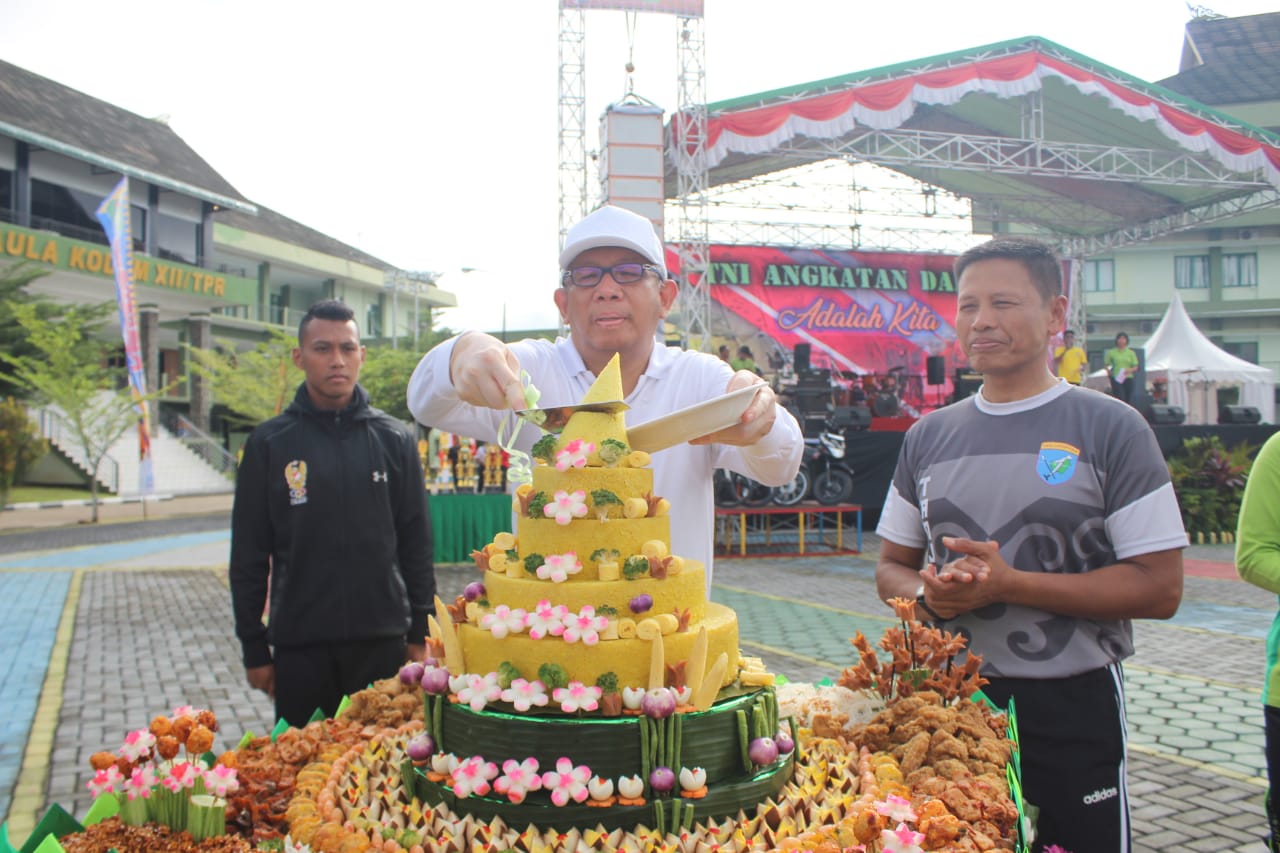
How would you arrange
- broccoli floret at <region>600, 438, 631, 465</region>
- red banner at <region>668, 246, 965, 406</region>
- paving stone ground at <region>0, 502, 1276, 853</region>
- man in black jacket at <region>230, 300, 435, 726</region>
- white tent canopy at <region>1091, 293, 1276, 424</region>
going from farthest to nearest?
red banner at <region>668, 246, 965, 406</region>, white tent canopy at <region>1091, 293, 1276, 424</region>, paving stone ground at <region>0, 502, 1276, 853</region>, man in black jacket at <region>230, 300, 435, 726</region>, broccoli floret at <region>600, 438, 631, 465</region>

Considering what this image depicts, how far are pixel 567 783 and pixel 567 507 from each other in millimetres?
584

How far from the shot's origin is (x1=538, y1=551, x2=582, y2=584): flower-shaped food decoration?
1.94m

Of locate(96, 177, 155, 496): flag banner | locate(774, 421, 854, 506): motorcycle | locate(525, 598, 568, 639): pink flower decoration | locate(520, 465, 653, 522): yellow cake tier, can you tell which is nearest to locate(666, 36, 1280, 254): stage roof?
locate(774, 421, 854, 506): motorcycle

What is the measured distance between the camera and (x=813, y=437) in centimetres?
1500

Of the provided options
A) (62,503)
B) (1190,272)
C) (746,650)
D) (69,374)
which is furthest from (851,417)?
(1190,272)

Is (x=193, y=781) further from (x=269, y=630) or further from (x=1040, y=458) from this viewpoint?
(x=1040, y=458)

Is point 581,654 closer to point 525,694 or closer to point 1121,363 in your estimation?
point 525,694

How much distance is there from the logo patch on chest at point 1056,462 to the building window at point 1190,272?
160 ft

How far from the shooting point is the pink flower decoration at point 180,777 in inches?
85.4

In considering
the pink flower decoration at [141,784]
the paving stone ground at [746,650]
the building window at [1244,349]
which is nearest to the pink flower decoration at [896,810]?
the pink flower decoration at [141,784]

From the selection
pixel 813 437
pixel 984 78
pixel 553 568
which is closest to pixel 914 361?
pixel 984 78

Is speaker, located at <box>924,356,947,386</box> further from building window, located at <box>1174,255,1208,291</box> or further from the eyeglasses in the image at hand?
building window, located at <box>1174,255,1208,291</box>

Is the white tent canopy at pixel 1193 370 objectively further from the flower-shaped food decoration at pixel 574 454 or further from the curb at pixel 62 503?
the curb at pixel 62 503

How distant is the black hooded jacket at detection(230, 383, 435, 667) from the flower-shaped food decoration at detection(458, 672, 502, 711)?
1.96m
